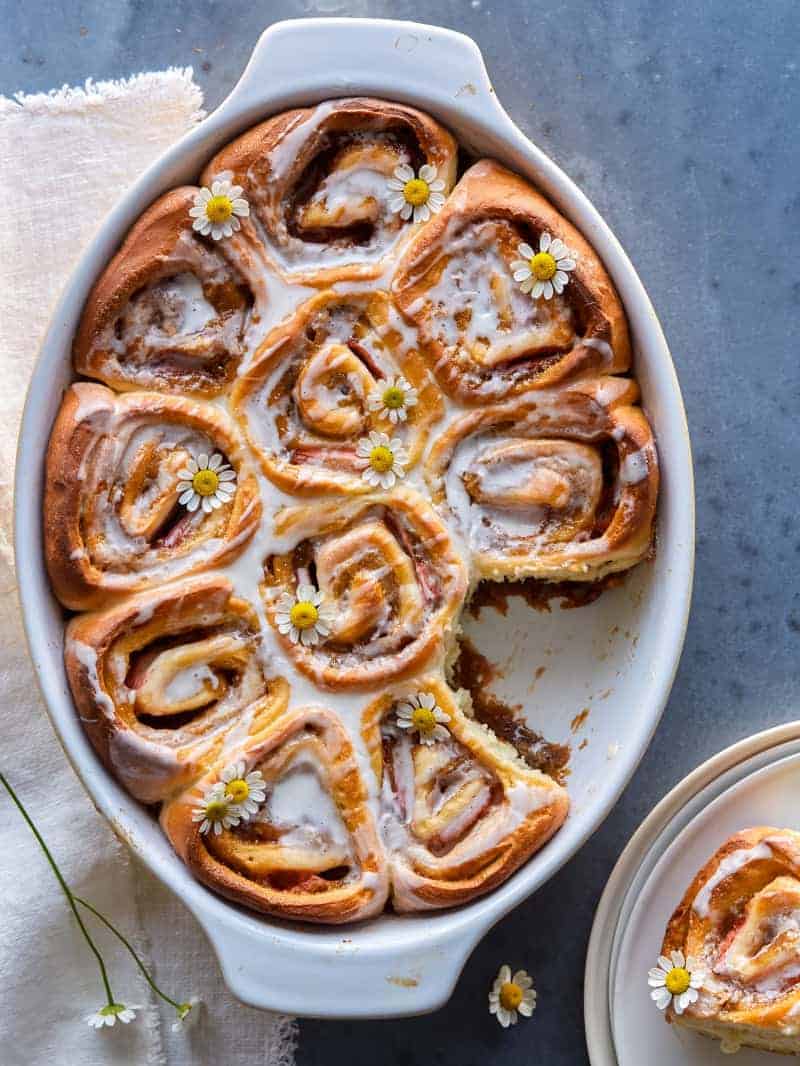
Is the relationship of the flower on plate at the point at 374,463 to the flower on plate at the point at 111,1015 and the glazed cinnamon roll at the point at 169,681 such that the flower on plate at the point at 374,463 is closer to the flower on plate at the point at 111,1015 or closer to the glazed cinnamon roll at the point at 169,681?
the glazed cinnamon roll at the point at 169,681

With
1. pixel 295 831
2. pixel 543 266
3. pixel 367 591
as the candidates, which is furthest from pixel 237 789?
pixel 543 266

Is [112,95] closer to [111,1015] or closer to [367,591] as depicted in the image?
[367,591]

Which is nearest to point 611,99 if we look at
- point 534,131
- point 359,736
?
point 534,131

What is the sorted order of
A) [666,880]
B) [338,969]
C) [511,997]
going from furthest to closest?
[511,997]
[666,880]
[338,969]

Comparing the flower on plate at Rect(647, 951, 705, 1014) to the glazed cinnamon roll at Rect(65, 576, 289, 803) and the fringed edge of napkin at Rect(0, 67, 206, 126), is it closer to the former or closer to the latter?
the glazed cinnamon roll at Rect(65, 576, 289, 803)

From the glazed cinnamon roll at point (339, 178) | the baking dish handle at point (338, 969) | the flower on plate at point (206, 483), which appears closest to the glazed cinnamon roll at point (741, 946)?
the baking dish handle at point (338, 969)

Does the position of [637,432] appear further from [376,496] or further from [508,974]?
[508,974]
